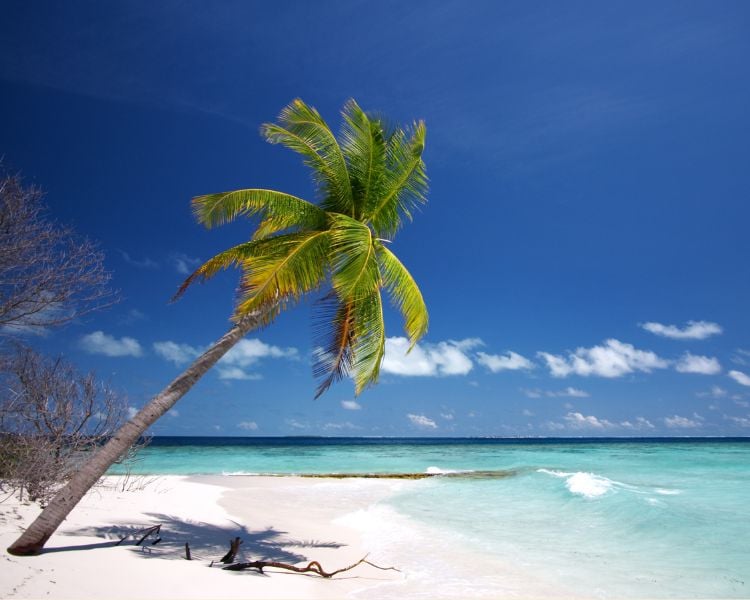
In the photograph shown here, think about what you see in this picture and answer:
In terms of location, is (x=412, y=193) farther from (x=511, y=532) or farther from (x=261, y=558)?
(x=511, y=532)

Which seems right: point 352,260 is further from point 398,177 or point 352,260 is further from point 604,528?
point 604,528

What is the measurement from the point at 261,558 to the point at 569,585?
15.0 feet

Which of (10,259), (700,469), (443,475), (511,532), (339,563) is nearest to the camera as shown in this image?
(10,259)

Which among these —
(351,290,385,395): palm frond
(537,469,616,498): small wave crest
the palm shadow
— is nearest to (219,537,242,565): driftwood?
the palm shadow

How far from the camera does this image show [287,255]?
738 cm

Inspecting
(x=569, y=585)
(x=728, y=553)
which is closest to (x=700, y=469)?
(x=728, y=553)

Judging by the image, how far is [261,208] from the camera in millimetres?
8375

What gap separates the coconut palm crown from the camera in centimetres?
754

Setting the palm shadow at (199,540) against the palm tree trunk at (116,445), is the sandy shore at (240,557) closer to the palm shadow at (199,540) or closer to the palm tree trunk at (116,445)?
the palm shadow at (199,540)

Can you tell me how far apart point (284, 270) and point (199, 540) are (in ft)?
17.1

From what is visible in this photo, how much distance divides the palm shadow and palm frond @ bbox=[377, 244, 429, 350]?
13.3 ft

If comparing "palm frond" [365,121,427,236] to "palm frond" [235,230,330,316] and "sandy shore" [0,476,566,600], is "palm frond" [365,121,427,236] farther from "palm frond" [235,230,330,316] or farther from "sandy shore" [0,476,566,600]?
"sandy shore" [0,476,566,600]

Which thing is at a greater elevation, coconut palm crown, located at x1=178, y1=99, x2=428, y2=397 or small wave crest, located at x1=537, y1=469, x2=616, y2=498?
coconut palm crown, located at x1=178, y1=99, x2=428, y2=397

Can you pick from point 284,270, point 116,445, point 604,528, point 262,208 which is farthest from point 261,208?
point 604,528
